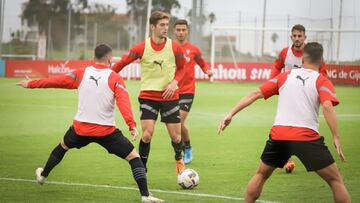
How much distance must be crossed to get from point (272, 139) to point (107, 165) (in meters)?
6.03

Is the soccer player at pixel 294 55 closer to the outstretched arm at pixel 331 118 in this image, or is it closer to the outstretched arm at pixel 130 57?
the outstretched arm at pixel 130 57

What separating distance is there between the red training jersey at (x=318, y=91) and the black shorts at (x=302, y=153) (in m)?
0.05

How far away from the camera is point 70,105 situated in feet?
95.0

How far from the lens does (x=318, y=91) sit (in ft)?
26.8

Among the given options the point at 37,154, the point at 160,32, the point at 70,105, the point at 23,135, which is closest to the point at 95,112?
the point at 160,32

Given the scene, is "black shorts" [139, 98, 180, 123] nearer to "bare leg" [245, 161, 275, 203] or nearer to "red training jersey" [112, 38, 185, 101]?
"red training jersey" [112, 38, 185, 101]

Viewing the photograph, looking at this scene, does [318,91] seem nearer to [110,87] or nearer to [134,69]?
[110,87]

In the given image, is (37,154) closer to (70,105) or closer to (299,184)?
(299,184)

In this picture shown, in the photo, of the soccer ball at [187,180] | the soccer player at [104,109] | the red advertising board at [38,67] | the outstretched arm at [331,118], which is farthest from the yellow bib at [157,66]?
the red advertising board at [38,67]

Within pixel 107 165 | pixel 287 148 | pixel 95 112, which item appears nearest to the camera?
pixel 287 148

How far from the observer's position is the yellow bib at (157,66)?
12250mm

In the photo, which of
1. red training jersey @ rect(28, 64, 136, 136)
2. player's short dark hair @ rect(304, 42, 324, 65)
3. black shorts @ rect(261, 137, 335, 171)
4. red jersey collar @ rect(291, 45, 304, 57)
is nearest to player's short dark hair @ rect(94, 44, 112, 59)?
red training jersey @ rect(28, 64, 136, 136)

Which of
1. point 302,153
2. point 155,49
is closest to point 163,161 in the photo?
point 155,49

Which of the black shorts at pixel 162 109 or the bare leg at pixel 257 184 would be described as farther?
the black shorts at pixel 162 109
